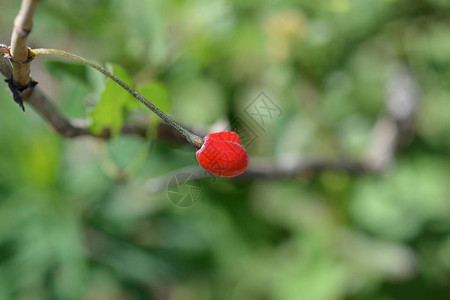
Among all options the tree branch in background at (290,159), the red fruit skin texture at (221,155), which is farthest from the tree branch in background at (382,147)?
the red fruit skin texture at (221,155)

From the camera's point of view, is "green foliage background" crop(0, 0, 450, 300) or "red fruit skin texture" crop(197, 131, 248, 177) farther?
"green foliage background" crop(0, 0, 450, 300)

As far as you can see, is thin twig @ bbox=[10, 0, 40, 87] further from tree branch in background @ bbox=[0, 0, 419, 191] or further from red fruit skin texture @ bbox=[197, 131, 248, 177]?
red fruit skin texture @ bbox=[197, 131, 248, 177]

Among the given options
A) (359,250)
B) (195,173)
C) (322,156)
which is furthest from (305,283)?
(195,173)

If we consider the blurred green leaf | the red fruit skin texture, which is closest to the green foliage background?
the blurred green leaf

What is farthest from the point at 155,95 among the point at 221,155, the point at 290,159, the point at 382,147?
the point at 382,147

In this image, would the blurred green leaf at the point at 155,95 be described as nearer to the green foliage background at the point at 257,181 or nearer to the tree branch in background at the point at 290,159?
the tree branch in background at the point at 290,159
